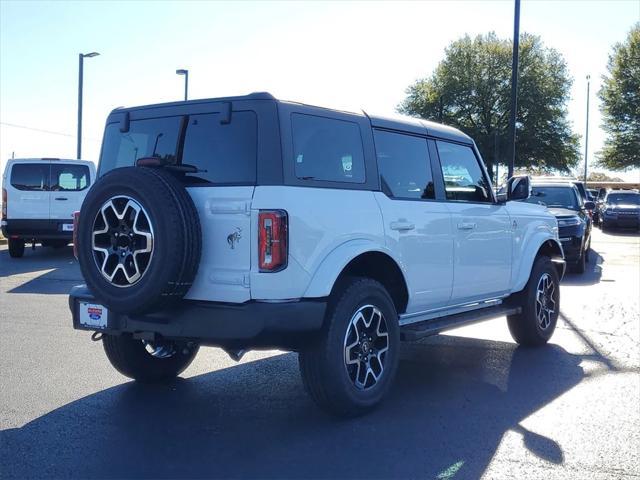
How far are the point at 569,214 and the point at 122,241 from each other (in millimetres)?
11009

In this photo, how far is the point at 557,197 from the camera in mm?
15305

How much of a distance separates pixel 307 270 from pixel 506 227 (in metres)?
2.90

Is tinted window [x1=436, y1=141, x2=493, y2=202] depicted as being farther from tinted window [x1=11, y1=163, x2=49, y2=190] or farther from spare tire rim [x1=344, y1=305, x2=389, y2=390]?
tinted window [x1=11, y1=163, x2=49, y2=190]

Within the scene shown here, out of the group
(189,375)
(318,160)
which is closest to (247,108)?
(318,160)

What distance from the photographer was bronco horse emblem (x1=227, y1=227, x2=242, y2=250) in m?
4.43

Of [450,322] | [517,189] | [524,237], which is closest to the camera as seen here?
[450,322]

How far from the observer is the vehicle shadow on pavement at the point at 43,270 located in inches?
441

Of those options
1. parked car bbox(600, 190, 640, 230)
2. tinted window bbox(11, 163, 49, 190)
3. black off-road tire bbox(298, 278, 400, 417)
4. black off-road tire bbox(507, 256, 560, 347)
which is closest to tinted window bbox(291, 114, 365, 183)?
black off-road tire bbox(298, 278, 400, 417)

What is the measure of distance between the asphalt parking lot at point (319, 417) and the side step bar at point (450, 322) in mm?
457

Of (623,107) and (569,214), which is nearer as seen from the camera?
(569,214)

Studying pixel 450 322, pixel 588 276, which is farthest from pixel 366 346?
pixel 588 276

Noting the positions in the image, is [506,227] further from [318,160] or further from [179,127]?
[179,127]

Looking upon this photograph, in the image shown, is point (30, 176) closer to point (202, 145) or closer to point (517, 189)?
point (517, 189)

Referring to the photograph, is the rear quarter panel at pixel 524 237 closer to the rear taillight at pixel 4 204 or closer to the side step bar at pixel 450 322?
the side step bar at pixel 450 322
